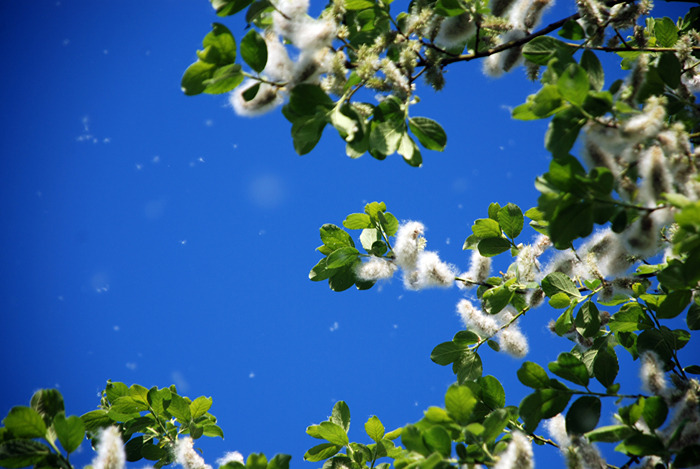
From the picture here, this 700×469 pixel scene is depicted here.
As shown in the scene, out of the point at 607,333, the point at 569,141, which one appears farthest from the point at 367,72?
the point at 607,333

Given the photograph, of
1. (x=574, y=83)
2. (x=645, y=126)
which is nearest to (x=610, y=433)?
(x=645, y=126)

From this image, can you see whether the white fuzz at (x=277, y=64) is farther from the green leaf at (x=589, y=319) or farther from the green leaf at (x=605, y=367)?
the green leaf at (x=605, y=367)

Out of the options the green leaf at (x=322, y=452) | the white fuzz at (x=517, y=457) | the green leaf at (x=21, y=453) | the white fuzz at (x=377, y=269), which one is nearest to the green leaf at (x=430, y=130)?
the white fuzz at (x=377, y=269)

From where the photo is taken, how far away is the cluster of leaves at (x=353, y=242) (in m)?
1.68

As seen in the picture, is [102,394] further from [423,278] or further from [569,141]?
[569,141]

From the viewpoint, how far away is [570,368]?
4.02 ft

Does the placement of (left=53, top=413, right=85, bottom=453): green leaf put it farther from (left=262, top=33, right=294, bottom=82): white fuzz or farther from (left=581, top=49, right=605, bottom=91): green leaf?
(left=581, top=49, right=605, bottom=91): green leaf

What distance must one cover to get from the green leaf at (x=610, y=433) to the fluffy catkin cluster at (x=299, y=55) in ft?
3.62

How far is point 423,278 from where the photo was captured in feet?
5.31

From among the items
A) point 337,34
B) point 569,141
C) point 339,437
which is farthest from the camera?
point 339,437

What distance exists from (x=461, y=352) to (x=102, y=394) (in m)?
1.39

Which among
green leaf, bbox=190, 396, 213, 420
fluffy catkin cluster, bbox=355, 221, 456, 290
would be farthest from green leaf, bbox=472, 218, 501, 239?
green leaf, bbox=190, 396, 213, 420

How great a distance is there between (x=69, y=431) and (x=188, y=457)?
1.64 feet

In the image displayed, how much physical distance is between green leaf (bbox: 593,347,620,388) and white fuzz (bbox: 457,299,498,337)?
334 millimetres
